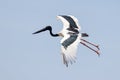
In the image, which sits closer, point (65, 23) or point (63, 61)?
point (63, 61)

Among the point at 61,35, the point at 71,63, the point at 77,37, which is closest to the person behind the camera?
the point at 71,63

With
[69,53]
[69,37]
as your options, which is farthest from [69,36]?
[69,53]

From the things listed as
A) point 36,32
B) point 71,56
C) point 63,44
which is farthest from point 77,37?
point 36,32

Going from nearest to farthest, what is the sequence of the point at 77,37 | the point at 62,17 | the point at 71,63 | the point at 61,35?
the point at 71,63
the point at 77,37
the point at 61,35
the point at 62,17

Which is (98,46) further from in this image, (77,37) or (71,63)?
(71,63)

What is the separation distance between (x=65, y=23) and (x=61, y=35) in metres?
2.47

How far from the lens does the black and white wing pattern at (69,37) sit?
44.1 metres

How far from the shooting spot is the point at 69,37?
51469 mm

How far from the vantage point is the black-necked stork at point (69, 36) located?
44.2 meters

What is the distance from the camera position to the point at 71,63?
140 ft

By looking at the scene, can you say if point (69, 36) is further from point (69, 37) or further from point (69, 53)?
point (69, 53)

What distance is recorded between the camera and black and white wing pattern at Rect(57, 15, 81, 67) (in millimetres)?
44084

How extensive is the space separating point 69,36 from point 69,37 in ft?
2.37

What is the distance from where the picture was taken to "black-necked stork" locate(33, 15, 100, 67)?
4422 cm
